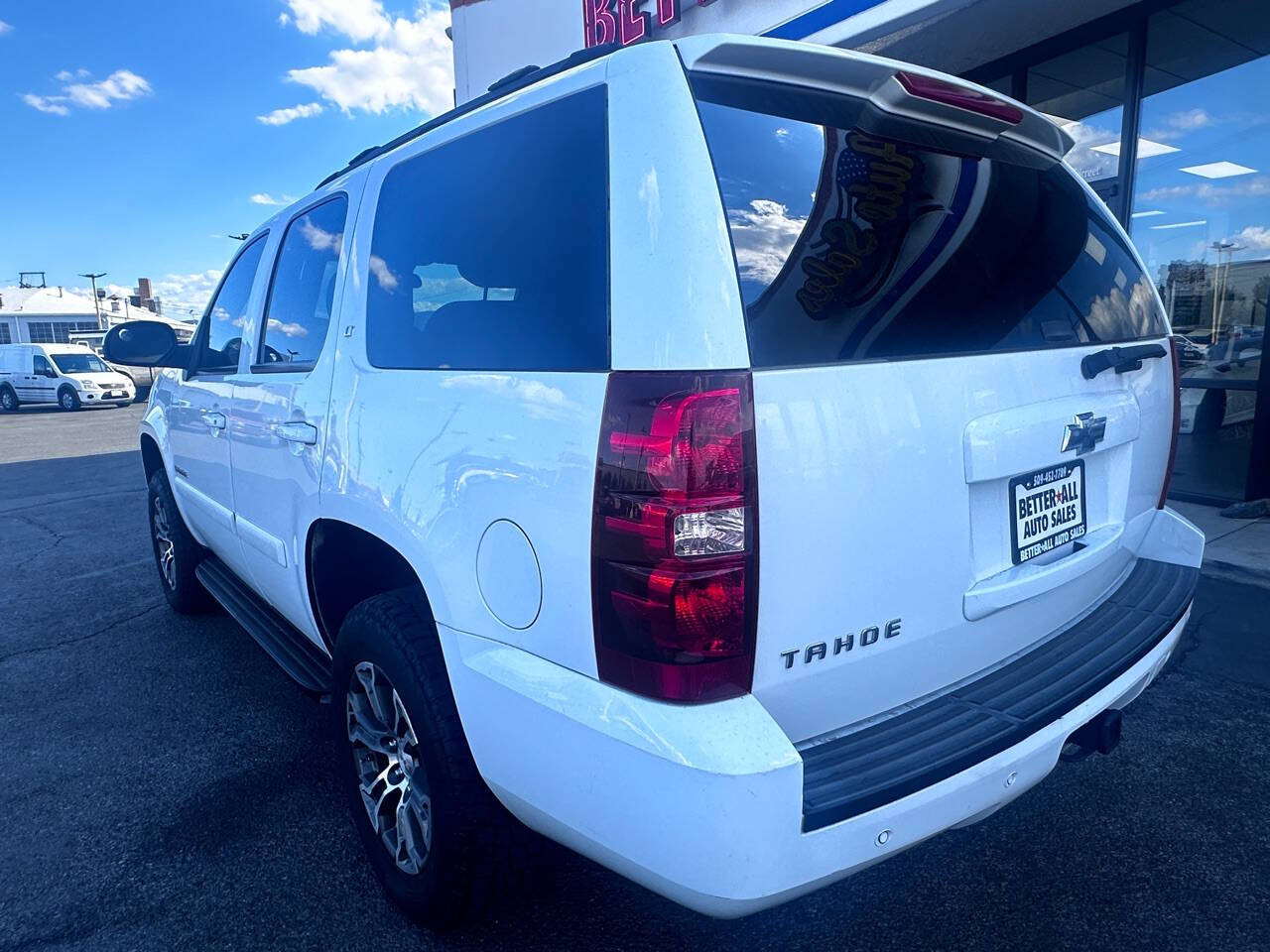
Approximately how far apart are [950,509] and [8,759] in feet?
11.4

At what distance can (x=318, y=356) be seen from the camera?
2.44 metres

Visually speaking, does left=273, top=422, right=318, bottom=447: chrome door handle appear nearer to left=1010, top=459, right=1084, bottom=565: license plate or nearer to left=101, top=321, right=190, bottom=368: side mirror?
left=101, top=321, right=190, bottom=368: side mirror

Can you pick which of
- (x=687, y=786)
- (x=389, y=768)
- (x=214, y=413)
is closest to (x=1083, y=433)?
(x=687, y=786)

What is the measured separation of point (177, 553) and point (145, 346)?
119 cm

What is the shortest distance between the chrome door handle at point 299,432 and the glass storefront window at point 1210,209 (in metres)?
6.51

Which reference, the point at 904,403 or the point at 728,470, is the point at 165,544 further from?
the point at 904,403

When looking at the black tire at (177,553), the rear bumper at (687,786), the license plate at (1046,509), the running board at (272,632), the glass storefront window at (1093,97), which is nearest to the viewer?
the rear bumper at (687,786)

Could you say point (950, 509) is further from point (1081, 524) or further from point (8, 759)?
point (8, 759)

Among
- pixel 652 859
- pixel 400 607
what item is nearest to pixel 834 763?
pixel 652 859

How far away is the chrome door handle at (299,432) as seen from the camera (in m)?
2.35

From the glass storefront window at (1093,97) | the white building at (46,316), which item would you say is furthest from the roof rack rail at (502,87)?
the white building at (46,316)

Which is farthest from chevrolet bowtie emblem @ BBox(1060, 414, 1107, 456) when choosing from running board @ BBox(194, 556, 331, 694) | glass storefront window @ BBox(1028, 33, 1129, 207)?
glass storefront window @ BBox(1028, 33, 1129, 207)

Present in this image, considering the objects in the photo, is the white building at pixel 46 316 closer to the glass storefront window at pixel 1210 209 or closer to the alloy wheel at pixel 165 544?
the alloy wheel at pixel 165 544

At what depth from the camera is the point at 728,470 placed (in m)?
1.39
